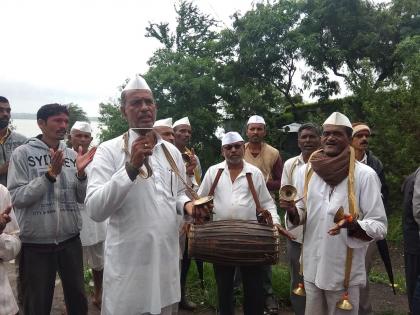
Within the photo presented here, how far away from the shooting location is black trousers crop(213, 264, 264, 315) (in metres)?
4.12

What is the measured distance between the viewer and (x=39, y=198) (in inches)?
138

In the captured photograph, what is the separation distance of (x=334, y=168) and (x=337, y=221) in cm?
46

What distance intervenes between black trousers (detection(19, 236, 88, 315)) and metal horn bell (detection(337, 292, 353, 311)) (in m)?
2.21

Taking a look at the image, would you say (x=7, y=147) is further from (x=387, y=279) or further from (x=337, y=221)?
(x=387, y=279)

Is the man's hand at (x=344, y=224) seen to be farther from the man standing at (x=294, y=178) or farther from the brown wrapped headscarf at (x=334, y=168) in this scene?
the man standing at (x=294, y=178)

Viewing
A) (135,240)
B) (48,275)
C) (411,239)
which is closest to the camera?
(135,240)

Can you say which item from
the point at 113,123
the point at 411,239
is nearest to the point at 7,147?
the point at 411,239

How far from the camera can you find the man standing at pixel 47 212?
354cm

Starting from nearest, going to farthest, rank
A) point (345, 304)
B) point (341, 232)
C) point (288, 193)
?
1. point (345, 304)
2. point (341, 232)
3. point (288, 193)

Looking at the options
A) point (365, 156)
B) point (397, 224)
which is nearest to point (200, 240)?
point (365, 156)

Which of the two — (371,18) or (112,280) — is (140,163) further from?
(371,18)

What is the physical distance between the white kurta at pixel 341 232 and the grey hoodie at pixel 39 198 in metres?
2.03

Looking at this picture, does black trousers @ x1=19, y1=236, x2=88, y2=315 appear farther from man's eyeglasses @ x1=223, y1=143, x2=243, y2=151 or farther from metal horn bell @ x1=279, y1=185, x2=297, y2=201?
metal horn bell @ x1=279, y1=185, x2=297, y2=201

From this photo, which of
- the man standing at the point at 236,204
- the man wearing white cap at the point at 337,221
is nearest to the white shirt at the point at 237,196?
the man standing at the point at 236,204
